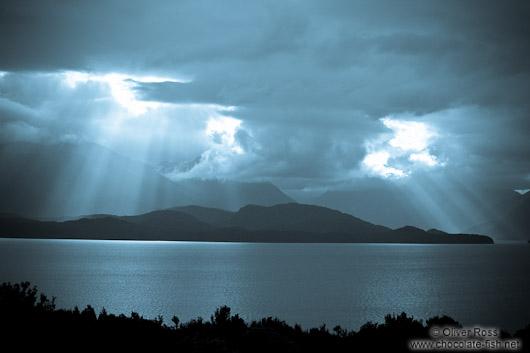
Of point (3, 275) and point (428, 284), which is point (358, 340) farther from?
point (3, 275)

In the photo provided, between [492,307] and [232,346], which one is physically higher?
[232,346]

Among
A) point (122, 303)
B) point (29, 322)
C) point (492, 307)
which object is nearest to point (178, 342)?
point (29, 322)

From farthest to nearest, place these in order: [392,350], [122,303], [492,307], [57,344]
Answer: [122,303] → [492,307] → [392,350] → [57,344]

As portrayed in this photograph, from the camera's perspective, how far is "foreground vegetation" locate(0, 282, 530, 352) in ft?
83.9

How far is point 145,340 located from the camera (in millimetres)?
26344

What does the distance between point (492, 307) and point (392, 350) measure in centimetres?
5757

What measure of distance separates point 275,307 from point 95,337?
53620mm

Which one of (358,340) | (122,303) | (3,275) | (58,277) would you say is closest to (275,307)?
(122,303)

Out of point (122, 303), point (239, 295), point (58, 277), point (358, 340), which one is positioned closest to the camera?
point (358, 340)

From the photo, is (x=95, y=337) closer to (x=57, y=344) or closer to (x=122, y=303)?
(x=57, y=344)

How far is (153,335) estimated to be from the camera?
27297 millimetres

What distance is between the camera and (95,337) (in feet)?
87.5

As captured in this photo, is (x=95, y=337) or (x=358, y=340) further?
(x=358, y=340)

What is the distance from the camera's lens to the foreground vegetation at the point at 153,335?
83.9ft
